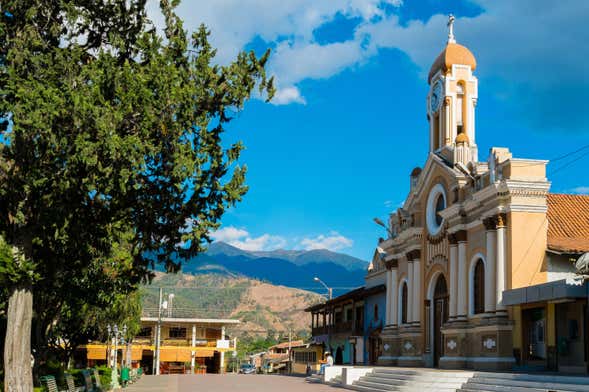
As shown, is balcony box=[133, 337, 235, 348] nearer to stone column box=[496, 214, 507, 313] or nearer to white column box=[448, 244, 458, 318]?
white column box=[448, 244, 458, 318]

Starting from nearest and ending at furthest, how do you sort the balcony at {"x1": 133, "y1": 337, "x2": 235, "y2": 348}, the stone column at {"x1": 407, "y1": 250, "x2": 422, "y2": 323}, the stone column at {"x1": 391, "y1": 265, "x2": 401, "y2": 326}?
1. the stone column at {"x1": 407, "y1": 250, "x2": 422, "y2": 323}
2. the stone column at {"x1": 391, "y1": 265, "x2": 401, "y2": 326}
3. the balcony at {"x1": 133, "y1": 337, "x2": 235, "y2": 348}

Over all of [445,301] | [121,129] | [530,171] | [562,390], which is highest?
[530,171]

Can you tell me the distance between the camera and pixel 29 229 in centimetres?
1697

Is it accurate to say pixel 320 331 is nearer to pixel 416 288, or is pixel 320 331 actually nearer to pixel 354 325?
pixel 354 325

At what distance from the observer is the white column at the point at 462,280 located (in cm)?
3309

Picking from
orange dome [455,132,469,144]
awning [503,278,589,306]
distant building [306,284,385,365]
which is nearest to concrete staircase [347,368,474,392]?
awning [503,278,589,306]

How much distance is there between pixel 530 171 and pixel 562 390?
12161 mm

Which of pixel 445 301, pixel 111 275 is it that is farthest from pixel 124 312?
pixel 445 301

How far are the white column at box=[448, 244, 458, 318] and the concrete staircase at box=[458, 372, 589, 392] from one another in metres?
8.41

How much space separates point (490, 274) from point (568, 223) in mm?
4870

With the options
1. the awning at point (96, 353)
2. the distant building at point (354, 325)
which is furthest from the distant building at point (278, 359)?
the distant building at point (354, 325)

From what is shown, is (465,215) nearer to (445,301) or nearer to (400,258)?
(445,301)

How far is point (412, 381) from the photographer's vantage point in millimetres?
27641

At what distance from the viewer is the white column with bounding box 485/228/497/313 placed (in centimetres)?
3038
